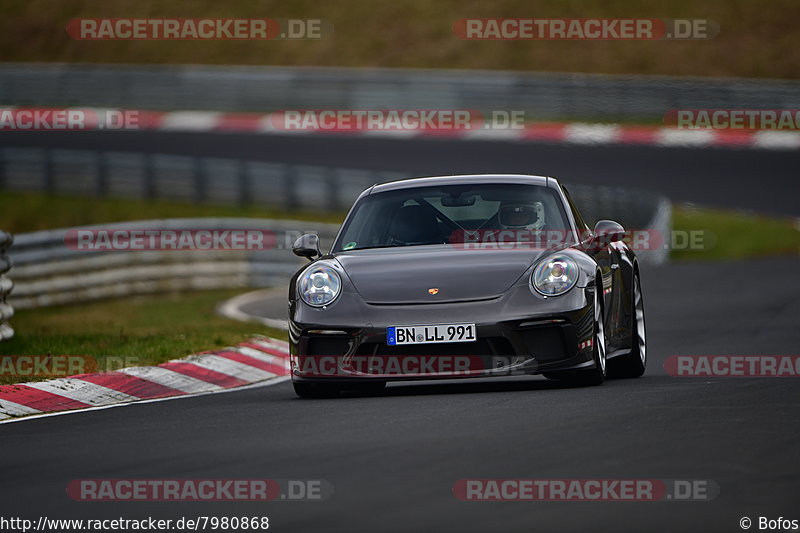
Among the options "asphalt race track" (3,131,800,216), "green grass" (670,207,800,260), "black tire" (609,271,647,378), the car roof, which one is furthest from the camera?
"asphalt race track" (3,131,800,216)

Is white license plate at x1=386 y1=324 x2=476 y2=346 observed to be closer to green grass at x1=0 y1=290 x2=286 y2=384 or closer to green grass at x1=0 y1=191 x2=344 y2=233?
green grass at x1=0 y1=290 x2=286 y2=384

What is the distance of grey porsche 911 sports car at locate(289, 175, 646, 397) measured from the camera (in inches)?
362

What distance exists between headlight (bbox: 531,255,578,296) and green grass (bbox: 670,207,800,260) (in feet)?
48.9

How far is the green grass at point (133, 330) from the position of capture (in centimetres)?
1232

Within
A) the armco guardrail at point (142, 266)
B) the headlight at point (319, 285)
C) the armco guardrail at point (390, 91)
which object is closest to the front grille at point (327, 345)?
the headlight at point (319, 285)

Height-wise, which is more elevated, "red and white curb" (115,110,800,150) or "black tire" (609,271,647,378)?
"red and white curb" (115,110,800,150)

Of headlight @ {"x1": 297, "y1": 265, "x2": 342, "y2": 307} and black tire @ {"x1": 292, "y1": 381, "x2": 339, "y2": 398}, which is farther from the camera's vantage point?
black tire @ {"x1": 292, "y1": 381, "x2": 339, "y2": 398}

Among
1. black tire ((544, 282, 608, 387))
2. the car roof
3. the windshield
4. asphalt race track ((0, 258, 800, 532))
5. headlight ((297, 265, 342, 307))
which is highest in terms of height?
the car roof

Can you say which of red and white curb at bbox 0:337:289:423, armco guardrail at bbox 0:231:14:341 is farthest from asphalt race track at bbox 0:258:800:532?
armco guardrail at bbox 0:231:14:341

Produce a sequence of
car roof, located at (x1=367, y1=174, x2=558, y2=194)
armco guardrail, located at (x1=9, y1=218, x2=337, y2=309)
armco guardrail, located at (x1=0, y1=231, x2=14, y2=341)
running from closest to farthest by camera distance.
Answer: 1. car roof, located at (x1=367, y1=174, x2=558, y2=194)
2. armco guardrail, located at (x1=0, y1=231, x2=14, y2=341)
3. armco guardrail, located at (x1=9, y1=218, x2=337, y2=309)

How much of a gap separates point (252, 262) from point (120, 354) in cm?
1027

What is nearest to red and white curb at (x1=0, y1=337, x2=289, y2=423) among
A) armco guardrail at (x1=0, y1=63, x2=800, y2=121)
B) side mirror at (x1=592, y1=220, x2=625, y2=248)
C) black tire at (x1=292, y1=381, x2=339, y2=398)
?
black tire at (x1=292, y1=381, x2=339, y2=398)

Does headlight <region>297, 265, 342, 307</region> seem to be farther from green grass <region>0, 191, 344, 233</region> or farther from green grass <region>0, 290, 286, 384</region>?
green grass <region>0, 191, 344, 233</region>

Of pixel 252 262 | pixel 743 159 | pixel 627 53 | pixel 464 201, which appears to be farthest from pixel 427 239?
pixel 627 53
